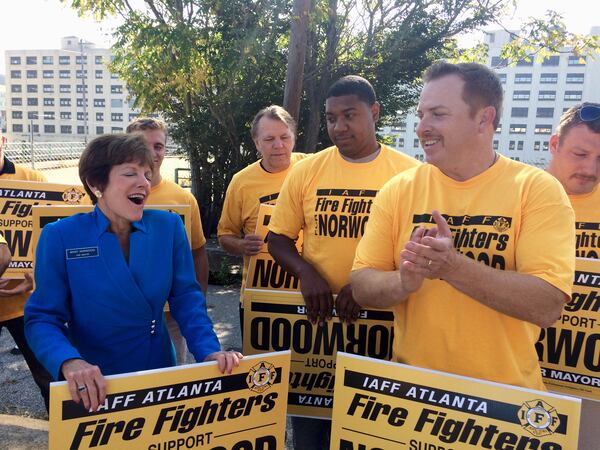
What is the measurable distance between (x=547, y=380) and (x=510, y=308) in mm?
1178

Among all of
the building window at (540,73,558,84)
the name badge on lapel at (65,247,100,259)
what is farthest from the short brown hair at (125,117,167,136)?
the building window at (540,73,558,84)

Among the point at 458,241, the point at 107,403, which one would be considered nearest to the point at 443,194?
the point at 458,241

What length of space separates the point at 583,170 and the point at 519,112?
310ft

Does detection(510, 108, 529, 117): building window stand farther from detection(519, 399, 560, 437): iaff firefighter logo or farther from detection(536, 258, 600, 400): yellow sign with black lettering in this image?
detection(519, 399, 560, 437): iaff firefighter logo

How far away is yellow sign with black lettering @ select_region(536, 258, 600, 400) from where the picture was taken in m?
2.59

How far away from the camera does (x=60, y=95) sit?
108m

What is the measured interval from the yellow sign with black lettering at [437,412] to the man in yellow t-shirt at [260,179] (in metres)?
1.89

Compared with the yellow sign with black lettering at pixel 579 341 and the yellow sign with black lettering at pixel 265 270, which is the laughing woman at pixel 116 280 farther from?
the yellow sign with black lettering at pixel 579 341

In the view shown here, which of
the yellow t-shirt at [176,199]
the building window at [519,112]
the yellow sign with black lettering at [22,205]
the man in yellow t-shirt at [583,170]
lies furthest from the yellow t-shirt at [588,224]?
the building window at [519,112]

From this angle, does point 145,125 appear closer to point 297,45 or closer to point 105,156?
point 105,156

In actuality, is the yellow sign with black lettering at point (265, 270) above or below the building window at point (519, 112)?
below

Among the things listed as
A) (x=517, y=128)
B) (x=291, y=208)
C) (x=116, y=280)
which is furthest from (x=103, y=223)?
(x=517, y=128)

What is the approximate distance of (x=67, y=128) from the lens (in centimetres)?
10875

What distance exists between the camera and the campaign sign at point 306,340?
282cm
